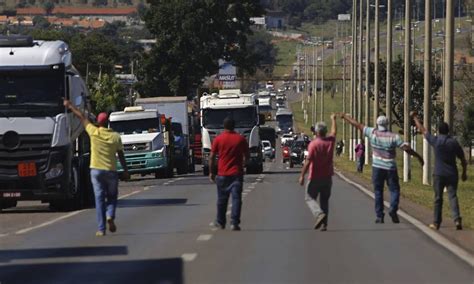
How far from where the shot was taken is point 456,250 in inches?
783

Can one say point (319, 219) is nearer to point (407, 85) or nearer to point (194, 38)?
point (407, 85)

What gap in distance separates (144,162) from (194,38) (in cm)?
4466

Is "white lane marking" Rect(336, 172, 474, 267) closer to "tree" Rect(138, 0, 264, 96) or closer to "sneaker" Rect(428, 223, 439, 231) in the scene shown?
"sneaker" Rect(428, 223, 439, 231)

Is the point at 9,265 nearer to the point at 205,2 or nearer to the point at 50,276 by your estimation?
the point at 50,276

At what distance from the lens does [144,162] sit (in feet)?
182

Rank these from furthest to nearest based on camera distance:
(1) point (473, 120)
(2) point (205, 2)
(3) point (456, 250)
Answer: (2) point (205, 2), (1) point (473, 120), (3) point (456, 250)

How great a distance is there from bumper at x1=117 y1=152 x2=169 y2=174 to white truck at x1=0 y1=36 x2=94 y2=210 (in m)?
23.6

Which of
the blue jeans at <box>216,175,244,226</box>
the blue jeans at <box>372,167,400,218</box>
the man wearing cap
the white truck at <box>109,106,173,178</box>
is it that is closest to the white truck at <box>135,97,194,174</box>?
the white truck at <box>109,106,173,178</box>

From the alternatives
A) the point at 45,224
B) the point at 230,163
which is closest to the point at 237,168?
the point at 230,163

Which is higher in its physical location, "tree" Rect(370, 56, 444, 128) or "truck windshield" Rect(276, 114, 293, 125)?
"tree" Rect(370, 56, 444, 128)

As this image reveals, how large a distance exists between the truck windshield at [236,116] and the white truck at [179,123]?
7.25 metres

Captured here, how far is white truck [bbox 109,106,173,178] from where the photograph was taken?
5528 cm

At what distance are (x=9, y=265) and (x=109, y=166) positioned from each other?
4.77m

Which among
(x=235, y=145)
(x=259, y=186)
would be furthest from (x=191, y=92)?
(x=235, y=145)
